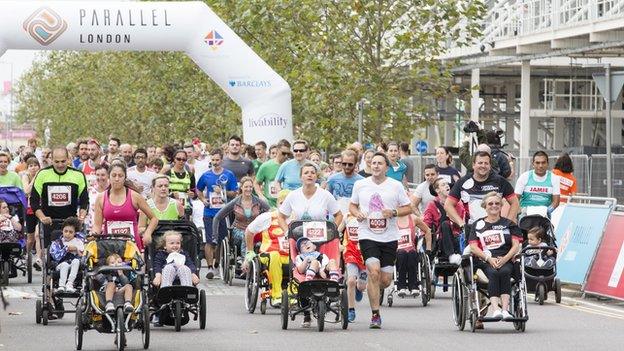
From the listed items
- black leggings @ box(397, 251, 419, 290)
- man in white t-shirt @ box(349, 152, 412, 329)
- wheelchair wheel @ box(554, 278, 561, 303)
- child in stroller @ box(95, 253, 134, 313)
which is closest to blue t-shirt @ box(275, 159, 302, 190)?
black leggings @ box(397, 251, 419, 290)

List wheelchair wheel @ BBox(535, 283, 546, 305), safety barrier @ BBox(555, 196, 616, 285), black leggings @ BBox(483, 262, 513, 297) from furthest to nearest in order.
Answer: safety barrier @ BBox(555, 196, 616, 285)
wheelchair wheel @ BBox(535, 283, 546, 305)
black leggings @ BBox(483, 262, 513, 297)

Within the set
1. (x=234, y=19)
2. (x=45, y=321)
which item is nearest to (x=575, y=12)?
(x=234, y=19)

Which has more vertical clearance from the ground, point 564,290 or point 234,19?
point 234,19

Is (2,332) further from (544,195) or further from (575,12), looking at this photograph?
(575,12)

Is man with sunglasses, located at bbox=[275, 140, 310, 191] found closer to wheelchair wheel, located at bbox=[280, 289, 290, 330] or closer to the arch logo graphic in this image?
wheelchair wheel, located at bbox=[280, 289, 290, 330]

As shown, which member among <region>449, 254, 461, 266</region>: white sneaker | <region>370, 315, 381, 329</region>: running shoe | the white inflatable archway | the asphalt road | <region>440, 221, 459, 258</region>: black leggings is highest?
the white inflatable archway

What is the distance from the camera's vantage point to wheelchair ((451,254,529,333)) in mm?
16672

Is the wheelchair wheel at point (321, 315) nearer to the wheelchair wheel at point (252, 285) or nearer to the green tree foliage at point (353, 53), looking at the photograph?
the wheelchair wheel at point (252, 285)

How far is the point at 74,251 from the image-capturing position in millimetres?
17203

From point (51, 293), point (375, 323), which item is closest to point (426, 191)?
point (375, 323)

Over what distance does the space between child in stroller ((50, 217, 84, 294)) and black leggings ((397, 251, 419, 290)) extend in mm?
4316

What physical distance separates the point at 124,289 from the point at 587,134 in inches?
1796

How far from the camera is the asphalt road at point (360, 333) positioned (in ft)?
50.5

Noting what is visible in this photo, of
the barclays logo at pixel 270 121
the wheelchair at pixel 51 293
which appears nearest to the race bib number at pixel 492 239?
the wheelchair at pixel 51 293
